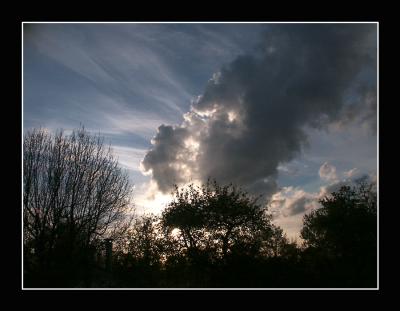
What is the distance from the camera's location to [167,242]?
98.4ft

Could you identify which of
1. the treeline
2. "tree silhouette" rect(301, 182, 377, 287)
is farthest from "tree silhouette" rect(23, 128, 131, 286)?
"tree silhouette" rect(301, 182, 377, 287)

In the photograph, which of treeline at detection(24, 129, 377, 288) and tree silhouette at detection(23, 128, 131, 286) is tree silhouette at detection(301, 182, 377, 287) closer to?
treeline at detection(24, 129, 377, 288)

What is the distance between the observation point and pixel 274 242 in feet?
95.0

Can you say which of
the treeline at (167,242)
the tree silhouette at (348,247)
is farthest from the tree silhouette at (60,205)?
the tree silhouette at (348,247)

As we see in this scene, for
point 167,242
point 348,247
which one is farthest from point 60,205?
point 348,247

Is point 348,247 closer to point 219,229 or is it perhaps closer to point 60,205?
point 219,229

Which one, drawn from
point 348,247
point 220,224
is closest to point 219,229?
point 220,224

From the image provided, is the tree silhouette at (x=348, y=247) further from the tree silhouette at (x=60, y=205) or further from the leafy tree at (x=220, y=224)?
the tree silhouette at (x=60, y=205)

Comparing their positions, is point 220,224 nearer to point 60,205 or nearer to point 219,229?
point 219,229

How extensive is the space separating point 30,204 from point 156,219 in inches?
507

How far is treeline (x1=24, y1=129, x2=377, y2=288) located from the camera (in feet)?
72.8

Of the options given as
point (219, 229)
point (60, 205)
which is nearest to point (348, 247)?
point (219, 229)

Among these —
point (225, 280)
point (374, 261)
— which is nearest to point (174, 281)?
point (225, 280)

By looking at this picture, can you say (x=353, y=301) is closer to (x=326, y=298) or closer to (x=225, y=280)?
(x=326, y=298)
